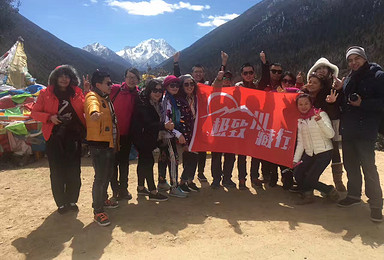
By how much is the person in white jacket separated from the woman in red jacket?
3.67 metres

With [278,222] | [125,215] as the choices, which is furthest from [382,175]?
[125,215]

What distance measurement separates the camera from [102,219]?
13.0ft

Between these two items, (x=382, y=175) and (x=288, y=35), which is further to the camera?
(x=288, y=35)

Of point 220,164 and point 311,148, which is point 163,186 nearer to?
point 220,164

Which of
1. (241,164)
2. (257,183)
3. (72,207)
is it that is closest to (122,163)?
(72,207)

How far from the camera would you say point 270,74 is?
18.0 ft

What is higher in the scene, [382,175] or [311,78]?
[311,78]

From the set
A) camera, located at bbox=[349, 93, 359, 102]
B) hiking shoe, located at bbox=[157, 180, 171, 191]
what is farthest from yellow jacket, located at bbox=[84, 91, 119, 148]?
camera, located at bbox=[349, 93, 359, 102]

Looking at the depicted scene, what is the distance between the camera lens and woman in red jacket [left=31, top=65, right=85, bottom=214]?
408 cm

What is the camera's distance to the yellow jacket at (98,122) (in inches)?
149

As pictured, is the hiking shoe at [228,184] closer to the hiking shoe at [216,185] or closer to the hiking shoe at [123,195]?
the hiking shoe at [216,185]

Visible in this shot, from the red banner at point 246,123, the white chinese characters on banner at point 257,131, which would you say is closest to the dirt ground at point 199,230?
the red banner at point 246,123

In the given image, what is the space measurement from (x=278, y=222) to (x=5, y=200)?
16.7 feet

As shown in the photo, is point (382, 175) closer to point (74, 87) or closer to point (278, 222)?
point (278, 222)
